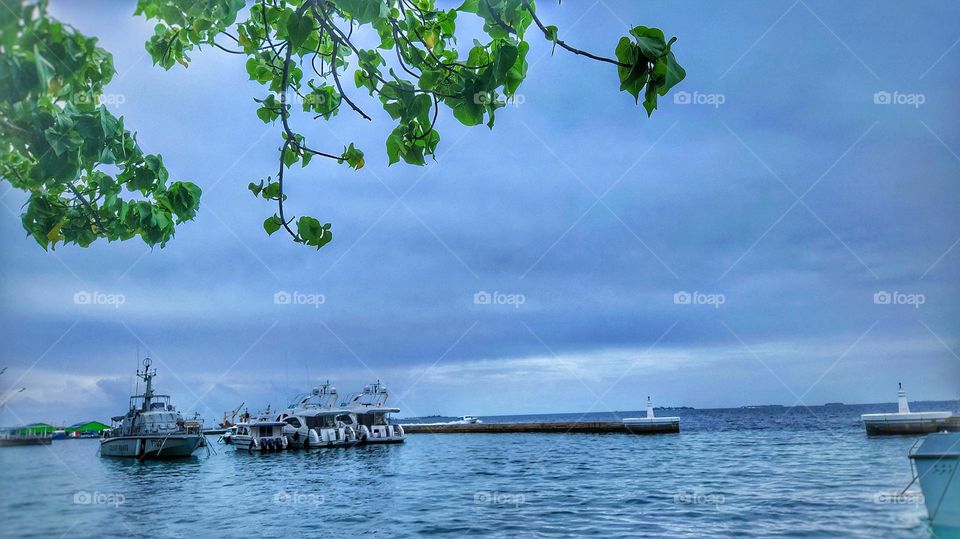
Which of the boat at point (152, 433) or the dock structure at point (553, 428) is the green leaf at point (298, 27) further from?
the dock structure at point (553, 428)

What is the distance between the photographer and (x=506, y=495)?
1122 centimetres

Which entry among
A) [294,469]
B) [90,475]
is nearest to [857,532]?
[294,469]

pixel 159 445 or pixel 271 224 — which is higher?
pixel 271 224

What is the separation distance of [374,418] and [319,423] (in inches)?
92.9

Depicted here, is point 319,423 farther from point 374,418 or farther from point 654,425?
point 654,425

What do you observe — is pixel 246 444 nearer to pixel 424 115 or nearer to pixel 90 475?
pixel 90 475

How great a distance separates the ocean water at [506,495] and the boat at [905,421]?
405 millimetres

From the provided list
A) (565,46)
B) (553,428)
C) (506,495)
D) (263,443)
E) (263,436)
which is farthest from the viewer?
(553,428)

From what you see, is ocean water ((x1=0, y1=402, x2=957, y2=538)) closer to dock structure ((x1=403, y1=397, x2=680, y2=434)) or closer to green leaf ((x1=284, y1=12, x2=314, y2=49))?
green leaf ((x1=284, y1=12, x2=314, y2=49))

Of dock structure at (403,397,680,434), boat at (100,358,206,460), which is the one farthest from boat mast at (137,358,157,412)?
dock structure at (403,397,680,434)

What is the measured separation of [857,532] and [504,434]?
2937 centimetres

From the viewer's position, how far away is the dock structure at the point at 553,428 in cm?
2922

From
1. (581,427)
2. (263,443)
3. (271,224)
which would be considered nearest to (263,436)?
(263,443)

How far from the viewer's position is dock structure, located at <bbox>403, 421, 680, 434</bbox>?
2922cm
